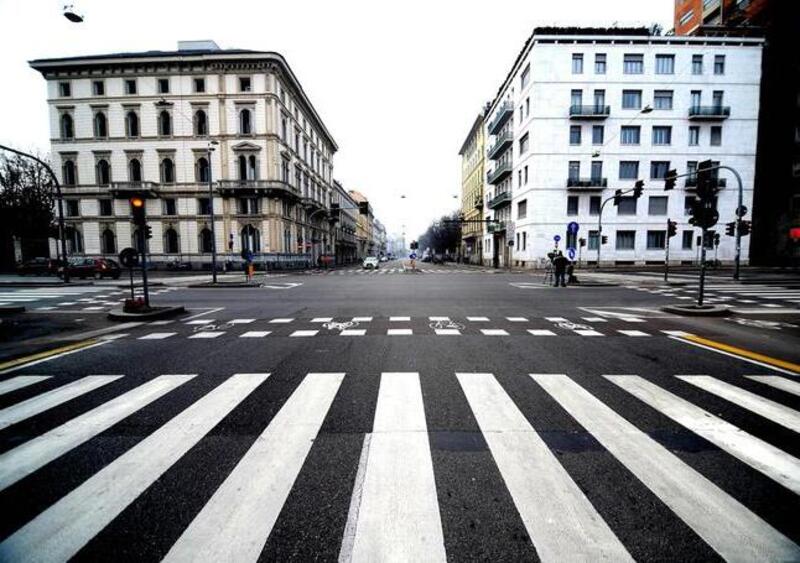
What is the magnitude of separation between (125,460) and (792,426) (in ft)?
19.3

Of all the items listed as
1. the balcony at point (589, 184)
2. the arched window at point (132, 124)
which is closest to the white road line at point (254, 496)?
the balcony at point (589, 184)

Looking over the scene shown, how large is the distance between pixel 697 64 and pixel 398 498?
52342 millimetres

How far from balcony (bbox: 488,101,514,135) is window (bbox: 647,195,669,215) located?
745 inches

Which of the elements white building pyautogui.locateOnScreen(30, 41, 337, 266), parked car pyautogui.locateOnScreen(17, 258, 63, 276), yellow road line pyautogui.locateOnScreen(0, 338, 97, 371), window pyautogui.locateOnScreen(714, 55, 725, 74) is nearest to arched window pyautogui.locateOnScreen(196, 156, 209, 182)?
white building pyautogui.locateOnScreen(30, 41, 337, 266)

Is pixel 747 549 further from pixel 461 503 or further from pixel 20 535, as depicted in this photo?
pixel 20 535

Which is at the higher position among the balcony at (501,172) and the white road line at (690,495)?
the balcony at (501,172)

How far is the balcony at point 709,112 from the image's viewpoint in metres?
36.8

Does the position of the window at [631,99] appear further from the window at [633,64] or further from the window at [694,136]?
the window at [694,136]

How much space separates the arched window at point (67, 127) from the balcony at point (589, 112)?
5558cm

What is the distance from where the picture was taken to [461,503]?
229 cm

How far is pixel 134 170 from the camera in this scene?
40531mm

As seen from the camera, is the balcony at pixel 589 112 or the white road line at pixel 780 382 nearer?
the white road line at pixel 780 382

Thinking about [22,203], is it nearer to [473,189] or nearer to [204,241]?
[204,241]

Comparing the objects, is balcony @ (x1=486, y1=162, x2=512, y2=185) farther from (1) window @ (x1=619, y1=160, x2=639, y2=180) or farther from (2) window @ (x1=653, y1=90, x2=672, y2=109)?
(2) window @ (x1=653, y1=90, x2=672, y2=109)
